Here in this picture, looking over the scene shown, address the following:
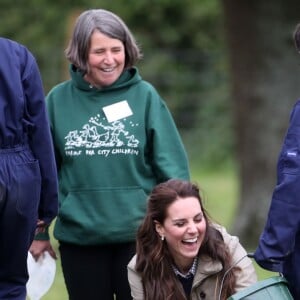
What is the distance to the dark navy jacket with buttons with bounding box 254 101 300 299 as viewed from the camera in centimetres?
466

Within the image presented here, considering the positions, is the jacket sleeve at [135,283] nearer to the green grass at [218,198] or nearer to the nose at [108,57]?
the nose at [108,57]

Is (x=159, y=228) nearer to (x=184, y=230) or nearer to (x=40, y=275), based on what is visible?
(x=184, y=230)

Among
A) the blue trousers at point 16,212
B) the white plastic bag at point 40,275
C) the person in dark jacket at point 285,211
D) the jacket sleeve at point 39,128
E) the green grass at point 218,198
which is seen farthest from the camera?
the green grass at point 218,198

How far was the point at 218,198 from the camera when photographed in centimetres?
1680

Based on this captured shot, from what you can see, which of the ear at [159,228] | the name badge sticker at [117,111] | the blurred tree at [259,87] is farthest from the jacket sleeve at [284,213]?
the blurred tree at [259,87]

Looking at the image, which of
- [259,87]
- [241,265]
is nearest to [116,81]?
[241,265]

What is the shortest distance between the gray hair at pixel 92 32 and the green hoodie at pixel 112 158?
4.2 inches

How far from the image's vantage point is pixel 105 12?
589 cm

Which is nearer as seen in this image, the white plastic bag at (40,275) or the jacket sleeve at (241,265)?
the jacket sleeve at (241,265)

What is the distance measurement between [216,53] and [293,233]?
19158 millimetres

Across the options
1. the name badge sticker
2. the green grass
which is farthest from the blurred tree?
the name badge sticker

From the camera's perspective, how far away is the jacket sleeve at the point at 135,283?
211 inches

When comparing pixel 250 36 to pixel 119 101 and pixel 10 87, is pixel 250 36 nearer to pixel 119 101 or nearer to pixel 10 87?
Answer: pixel 119 101

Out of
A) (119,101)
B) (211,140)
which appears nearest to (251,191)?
(119,101)
